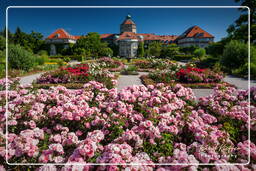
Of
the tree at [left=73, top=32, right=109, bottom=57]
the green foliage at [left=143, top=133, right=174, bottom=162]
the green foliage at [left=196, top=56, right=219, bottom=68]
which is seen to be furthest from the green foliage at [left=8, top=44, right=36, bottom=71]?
the green foliage at [left=196, top=56, right=219, bottom=68]

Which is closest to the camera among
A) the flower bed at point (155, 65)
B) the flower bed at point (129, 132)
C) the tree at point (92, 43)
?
the flower bed at point (129, 132)

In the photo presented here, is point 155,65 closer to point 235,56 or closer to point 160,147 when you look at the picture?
point 235,56

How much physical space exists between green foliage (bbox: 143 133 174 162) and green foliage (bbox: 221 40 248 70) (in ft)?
43.1

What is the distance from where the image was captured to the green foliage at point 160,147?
1.58m

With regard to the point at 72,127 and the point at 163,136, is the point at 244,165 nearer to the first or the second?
the point at 163,136

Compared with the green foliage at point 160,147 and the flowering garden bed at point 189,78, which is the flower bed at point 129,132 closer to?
the green foliage at point 160,147

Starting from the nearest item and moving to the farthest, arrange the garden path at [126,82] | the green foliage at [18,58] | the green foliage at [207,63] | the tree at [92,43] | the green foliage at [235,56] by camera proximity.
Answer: the tree at [92,43]
the garden path at [126,82]
the green foliage at [235,56]
the green foliage at [18,58]
the green foliage at [207,63]

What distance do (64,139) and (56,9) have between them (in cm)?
154

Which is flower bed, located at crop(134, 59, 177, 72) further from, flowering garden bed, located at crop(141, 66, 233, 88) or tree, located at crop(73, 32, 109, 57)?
tree, located at crop(73, 32, 109, 57)

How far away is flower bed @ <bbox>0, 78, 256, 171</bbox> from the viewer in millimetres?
1422

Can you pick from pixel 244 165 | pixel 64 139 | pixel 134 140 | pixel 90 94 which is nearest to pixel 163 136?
pixel 134 140

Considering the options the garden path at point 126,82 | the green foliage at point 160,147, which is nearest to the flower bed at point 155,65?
the garden path at point 126,82

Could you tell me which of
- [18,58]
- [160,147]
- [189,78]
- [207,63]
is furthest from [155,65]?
[160,147]

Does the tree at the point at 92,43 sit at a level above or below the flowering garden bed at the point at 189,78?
above
